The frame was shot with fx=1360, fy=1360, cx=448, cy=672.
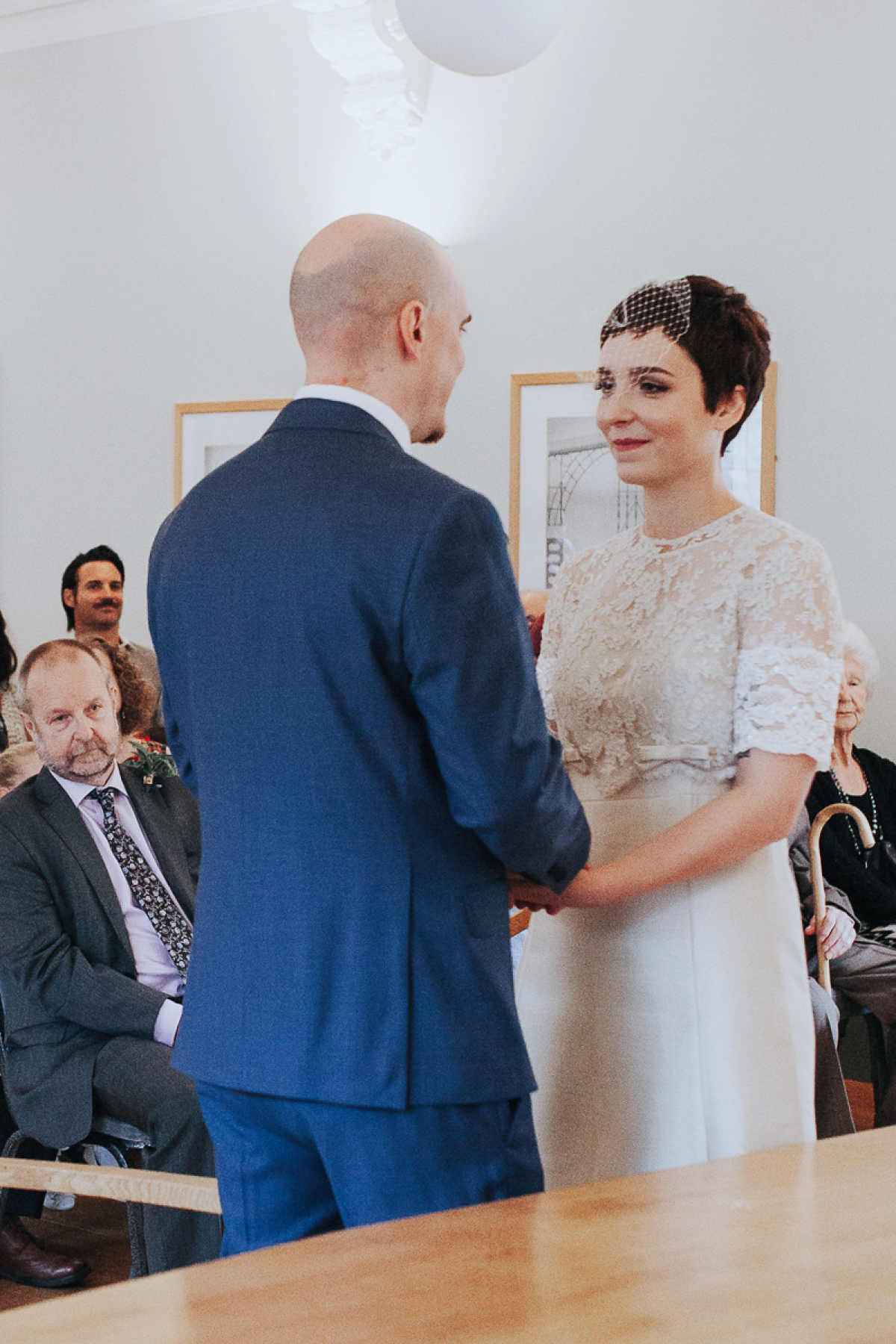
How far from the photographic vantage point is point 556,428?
485cm

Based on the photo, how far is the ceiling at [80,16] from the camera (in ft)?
17.8

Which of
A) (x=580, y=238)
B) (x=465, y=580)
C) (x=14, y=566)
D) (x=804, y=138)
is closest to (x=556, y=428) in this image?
(x=580, y=238)

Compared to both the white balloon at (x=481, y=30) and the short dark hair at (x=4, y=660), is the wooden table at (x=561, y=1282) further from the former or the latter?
the short dark hair at (x=4, y=660)

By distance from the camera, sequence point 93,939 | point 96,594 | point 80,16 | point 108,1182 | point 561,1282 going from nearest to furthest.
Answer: point 561,1282
point 108,1182
point 93,939
point 96,594
point 80,16

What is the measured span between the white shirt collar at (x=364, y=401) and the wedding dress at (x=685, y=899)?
46 cm

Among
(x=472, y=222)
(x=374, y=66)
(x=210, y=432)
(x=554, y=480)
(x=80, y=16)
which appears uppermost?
(x=80, y=16)

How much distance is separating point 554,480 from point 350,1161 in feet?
12.4

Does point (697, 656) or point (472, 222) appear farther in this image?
point (472, 222)

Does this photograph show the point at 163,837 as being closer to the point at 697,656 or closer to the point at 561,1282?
the point at 697,656

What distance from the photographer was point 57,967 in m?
2.85

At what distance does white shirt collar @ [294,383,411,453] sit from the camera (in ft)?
4.43

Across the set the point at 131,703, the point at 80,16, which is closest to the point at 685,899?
the point at 131,703

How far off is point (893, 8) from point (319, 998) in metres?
4.24

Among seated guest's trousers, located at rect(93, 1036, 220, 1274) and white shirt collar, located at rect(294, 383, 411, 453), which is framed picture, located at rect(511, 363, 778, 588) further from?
white shirt collar, located at rect(294, 383, 411, 453)
